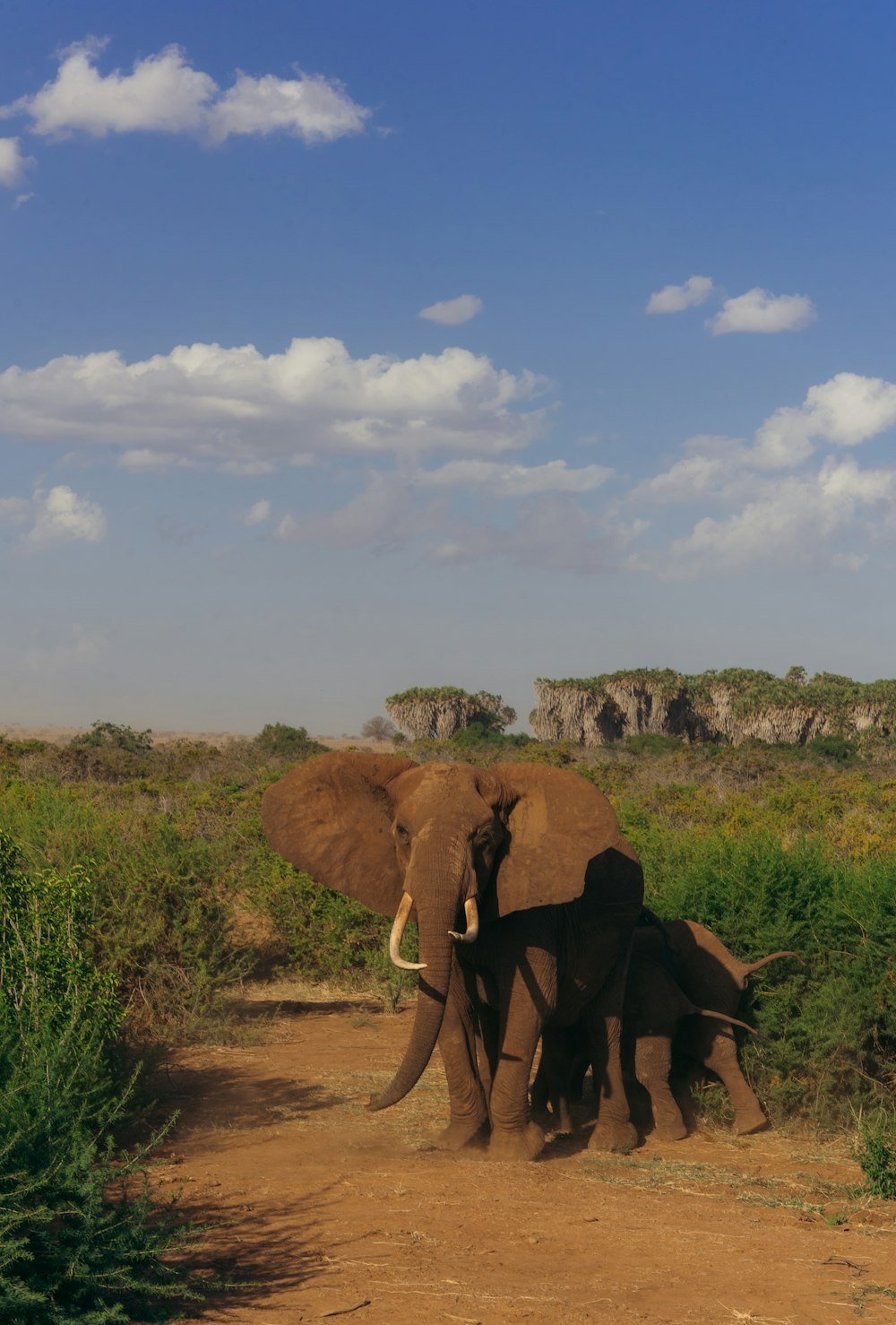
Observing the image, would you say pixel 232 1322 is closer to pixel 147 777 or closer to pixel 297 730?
pixel 147 777

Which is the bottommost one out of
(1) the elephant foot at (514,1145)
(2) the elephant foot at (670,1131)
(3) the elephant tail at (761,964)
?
(2) the elephant foot at (670,1131)

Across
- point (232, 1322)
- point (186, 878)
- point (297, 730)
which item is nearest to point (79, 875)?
point (186, 878)

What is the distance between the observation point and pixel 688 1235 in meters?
6.40

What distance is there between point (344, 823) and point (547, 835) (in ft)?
4.57

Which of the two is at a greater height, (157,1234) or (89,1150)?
(89,1150)

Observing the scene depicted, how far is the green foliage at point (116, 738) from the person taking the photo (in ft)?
132

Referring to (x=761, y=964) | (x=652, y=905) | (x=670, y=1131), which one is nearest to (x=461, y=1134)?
(x=670, y=1131)

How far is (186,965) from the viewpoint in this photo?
38.5 feet

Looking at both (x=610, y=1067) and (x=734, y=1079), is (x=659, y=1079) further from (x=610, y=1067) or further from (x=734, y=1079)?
(x=734, y=1079)

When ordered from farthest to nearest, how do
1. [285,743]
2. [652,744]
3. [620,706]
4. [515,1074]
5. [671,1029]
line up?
[620,706], [652,744], [285,743], [671,1029], [515,1074]

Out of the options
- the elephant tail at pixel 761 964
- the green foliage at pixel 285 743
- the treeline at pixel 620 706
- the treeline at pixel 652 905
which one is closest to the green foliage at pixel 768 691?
the treeline at pixel 620 706

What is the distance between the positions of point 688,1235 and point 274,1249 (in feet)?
6.76

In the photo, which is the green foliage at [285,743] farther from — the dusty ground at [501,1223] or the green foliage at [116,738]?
the dusty ground at [501,1223]

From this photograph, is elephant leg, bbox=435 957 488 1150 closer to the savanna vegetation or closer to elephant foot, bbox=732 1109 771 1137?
the savanna vegetation
